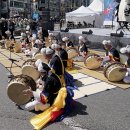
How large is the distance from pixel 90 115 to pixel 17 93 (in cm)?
167

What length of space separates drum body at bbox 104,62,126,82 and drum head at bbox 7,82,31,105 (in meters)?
3.10

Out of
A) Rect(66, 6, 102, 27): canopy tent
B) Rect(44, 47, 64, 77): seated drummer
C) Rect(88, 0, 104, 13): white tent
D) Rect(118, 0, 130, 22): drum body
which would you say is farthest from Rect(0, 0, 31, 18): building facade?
Rect(44, 47, 64, 77): seated drummer

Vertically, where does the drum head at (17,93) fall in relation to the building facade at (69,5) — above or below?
below

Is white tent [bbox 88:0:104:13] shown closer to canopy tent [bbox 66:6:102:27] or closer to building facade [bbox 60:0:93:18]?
canopy tent [bbox 66:6:102:27]

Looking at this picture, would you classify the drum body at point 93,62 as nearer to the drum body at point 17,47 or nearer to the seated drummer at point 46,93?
the seated drummer at point 46,93

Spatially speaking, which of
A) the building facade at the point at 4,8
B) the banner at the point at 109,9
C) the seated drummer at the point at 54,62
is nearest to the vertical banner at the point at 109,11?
the banner at the point at 109,9

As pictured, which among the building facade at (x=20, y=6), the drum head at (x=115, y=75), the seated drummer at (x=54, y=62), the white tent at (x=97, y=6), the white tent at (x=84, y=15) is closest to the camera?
the seated drummer at (x=54, y=62)

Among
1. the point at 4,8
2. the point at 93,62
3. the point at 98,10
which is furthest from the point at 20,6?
the point at 93,62

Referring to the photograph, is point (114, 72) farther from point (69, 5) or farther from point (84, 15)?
point (69, 5)

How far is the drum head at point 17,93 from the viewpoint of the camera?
668cm

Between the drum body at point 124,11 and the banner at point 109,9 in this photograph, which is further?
the banner at point 109,9

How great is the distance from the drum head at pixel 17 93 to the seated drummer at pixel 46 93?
7.3 inches

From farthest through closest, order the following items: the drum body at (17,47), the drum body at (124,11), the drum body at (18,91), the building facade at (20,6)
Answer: the building facade at (20,6) < the drum body at (17,47) < the drum body at (124,11) < the drum body at (18,91)

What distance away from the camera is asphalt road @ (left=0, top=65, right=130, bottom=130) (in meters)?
5.81
